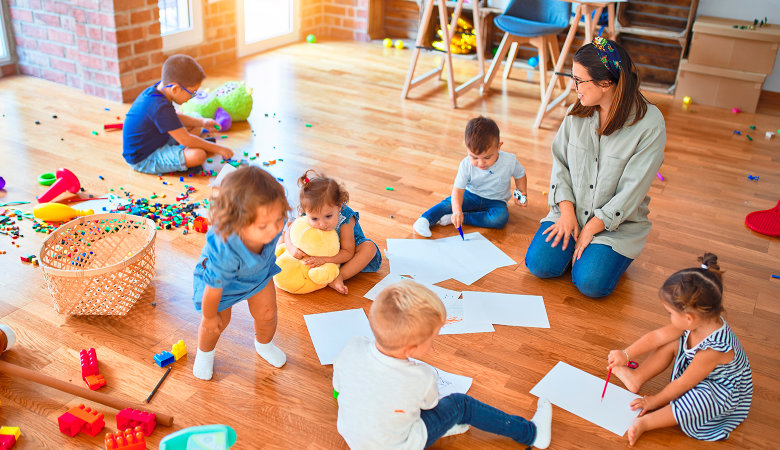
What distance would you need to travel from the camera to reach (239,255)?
1.57m

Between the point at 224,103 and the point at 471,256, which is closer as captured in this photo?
the point at 471,256

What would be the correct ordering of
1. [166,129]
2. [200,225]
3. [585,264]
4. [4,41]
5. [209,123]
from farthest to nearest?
1. [4,41]
2. [209,123]
3. [166,129]
4. [200,225]
5. [585,264]

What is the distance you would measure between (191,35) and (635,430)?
390 centimetres

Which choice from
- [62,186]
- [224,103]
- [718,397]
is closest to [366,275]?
[718,397]

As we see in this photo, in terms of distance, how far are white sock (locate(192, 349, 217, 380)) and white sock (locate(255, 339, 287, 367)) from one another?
0.48 feet

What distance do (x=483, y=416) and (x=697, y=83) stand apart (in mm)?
3662

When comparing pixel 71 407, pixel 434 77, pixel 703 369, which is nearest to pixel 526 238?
pixel 703 369

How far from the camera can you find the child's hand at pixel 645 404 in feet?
5.68

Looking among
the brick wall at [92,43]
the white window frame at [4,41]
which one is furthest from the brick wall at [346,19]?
the white window frame at [4,41]

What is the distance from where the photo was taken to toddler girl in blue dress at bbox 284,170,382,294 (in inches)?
81.5

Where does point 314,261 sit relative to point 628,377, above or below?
above

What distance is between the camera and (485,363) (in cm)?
192

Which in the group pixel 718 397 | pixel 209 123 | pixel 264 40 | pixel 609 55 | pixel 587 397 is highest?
pixel 609 55

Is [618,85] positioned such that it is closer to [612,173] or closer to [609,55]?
[609,55]
